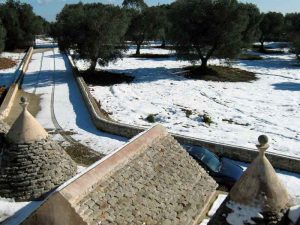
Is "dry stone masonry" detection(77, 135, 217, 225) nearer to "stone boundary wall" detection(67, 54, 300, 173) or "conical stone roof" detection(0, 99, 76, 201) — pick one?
"conical stone roof" detection(0, 99, 76, 201)

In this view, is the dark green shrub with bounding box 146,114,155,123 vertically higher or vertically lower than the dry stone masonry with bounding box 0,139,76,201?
lower

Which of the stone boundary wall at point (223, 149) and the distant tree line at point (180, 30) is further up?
the distant tree line at point (180, 30)

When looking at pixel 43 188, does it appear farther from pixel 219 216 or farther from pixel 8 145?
pixel 219 216

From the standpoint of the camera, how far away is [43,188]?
1169 cm

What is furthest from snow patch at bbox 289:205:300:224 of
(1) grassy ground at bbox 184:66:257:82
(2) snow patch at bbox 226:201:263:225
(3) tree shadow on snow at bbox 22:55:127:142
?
(1) grassy ground at bbox 184:66:257:82

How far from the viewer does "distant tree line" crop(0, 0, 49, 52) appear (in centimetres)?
6606

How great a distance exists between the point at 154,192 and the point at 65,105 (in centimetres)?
1937

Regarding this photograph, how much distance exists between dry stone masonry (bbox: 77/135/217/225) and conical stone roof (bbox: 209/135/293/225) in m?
3.05

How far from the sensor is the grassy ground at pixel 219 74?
41.8m

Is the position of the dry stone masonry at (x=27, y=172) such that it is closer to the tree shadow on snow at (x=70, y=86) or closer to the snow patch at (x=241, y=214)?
the snow patch at (x=241, y=214)

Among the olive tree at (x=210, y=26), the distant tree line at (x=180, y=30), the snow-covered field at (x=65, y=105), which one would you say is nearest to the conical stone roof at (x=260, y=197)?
the snow-covered field at (x=65, y=105)

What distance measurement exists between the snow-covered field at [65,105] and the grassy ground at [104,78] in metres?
1.58

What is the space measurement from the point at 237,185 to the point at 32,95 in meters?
27.2

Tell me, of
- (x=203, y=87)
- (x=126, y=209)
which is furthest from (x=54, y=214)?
(x=203, y=87)
